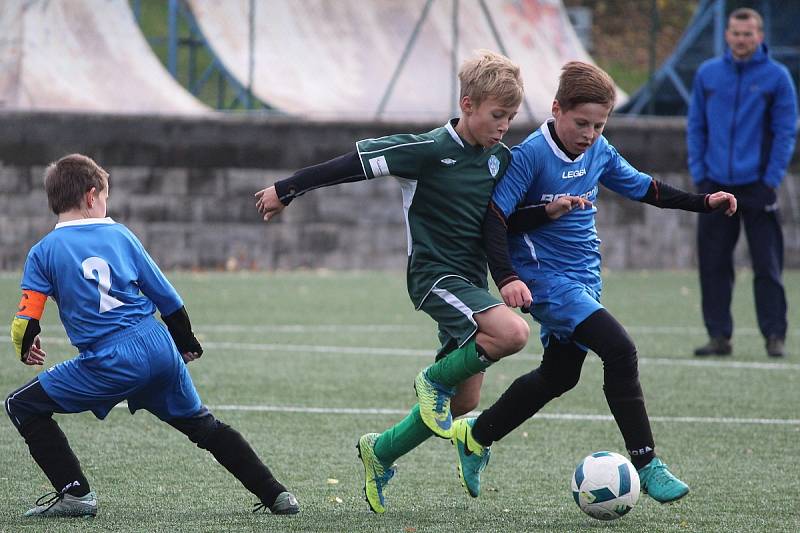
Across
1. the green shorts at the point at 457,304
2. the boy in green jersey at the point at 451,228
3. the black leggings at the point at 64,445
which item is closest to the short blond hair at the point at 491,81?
the boy in green jersey at the point at 451,228

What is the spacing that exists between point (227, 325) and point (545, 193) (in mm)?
6380

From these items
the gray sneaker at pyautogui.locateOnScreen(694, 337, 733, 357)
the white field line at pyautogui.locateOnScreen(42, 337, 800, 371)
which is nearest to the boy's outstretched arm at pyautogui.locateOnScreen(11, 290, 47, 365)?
the white field line at pyautogui.locateOnScreen(42, 337, 800, 371)

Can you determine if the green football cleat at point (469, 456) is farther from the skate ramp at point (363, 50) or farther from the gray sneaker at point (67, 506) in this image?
the skate ramp at point (363, 50)

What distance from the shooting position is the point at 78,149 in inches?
632

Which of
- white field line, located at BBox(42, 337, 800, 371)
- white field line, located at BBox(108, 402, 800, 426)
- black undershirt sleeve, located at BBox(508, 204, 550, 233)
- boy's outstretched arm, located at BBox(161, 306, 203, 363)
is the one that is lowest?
white field line, located at BBox(42, 337, 800, 371)

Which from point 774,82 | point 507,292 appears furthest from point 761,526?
point 774,82

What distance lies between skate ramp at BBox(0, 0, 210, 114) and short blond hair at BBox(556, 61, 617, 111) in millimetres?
12245

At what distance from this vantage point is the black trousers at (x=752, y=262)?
9219 millimetres

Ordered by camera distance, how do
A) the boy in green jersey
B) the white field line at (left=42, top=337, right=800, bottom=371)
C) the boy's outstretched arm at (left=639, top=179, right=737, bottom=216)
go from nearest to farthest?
the boy in green jersey
the boy's outstretched arm at (left=639, top=179, right=737, bottom=216)
the white field line at (left=42, top=337, right=800, bottom=371)

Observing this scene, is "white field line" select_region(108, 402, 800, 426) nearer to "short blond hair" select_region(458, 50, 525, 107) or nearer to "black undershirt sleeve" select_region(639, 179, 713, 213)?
"black undershirt sleeve" select_region(639, 179, 713, 213)

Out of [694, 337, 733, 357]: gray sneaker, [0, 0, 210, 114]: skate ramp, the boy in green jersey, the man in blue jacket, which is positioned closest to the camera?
the boy in green jersey

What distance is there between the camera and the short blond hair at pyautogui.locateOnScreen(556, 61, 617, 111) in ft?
15.9

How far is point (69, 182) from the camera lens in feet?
15.1

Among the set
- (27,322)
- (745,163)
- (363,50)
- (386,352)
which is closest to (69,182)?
(27,322)
